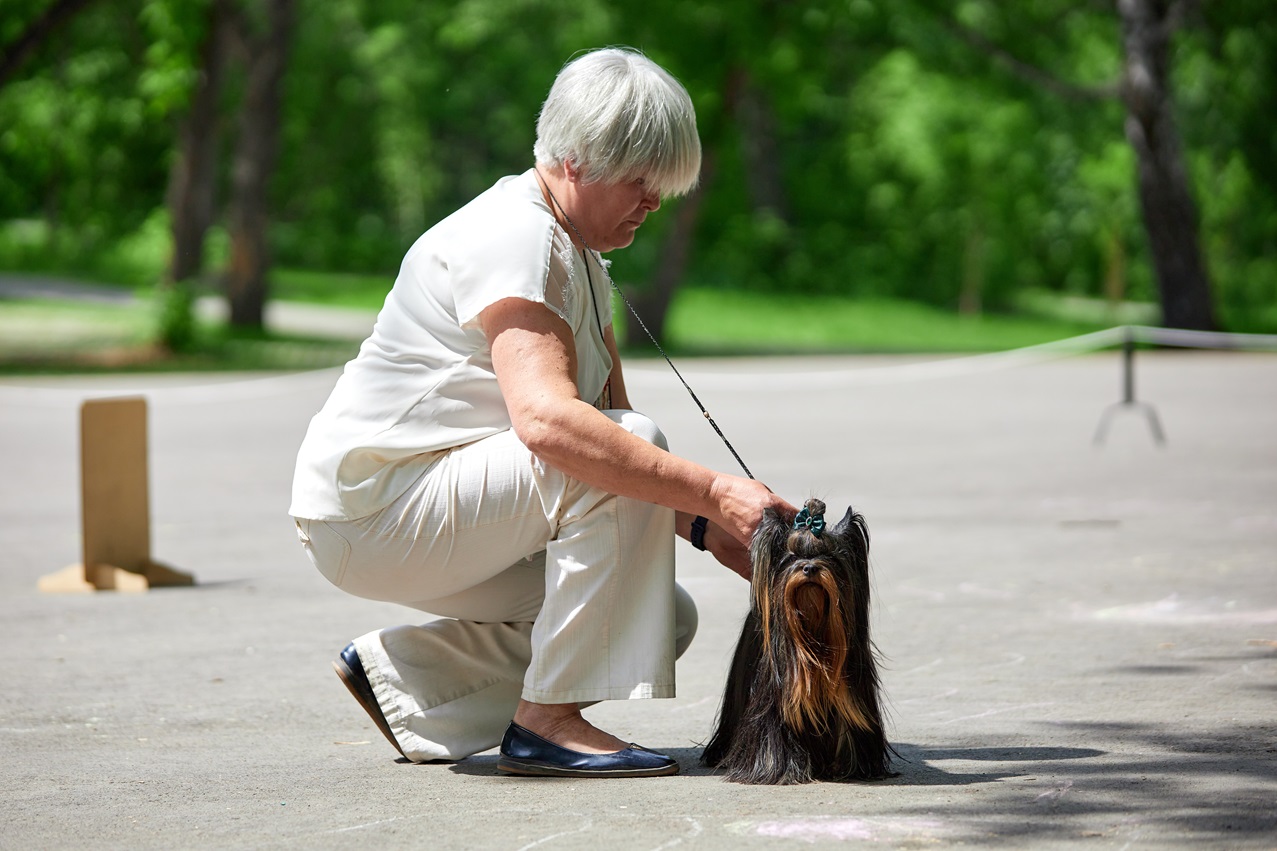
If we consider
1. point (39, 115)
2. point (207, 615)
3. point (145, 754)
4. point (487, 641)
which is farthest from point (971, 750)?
point (39, 115)

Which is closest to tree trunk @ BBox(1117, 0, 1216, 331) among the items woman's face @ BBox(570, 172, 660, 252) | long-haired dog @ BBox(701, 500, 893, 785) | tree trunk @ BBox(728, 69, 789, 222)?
woman's face @ BBox(570, 172, 660, 252)

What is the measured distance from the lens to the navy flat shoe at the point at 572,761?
3604 millimetres

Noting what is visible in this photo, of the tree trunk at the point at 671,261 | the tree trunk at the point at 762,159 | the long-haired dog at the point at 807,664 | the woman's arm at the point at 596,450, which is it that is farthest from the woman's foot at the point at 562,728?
the tree trunk at the point at 762,159

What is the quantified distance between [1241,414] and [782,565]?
1167 centimetres

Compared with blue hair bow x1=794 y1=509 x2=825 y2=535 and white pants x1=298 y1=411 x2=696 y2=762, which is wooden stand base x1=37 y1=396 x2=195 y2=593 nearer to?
white pants x1=298 y1=411 x2=696 y2=762

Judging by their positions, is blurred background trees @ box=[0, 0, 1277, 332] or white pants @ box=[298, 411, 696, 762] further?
blurred background trees @ box=[0, 0, 1277, 332]

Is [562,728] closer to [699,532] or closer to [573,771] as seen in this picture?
[573,771]

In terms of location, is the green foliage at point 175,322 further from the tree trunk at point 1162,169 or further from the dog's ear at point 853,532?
the dog's ear at point 853,532

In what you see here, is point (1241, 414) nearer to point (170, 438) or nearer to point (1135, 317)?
point (170, 438)

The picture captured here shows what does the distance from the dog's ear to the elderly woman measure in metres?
0.14

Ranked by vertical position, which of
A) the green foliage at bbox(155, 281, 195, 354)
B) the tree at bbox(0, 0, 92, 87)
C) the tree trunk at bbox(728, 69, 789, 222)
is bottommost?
the green foliage at bbox(155, 281, 195, 354)

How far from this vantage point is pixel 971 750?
3.88 meters

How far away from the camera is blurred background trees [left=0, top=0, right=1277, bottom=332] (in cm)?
2439

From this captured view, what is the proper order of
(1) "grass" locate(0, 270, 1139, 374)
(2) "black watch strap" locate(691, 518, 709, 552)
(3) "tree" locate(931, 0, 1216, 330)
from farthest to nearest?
1. (3) "tree" locate(931, 0, 1216, 330)
2. (1) "grass" locate(0, 270, 1139, 374)
3. (2) "black watch strap" locate(691, 518, 709, 552)
